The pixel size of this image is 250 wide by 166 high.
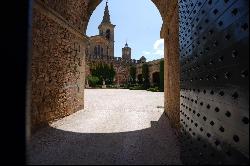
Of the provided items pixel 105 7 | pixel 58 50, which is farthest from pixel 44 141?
pixel 105 7

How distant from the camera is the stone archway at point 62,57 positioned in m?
6.01

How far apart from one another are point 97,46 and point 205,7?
50627mm

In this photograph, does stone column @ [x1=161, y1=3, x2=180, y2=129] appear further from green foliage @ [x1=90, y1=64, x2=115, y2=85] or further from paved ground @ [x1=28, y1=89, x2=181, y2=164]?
green foliage @ [x1=90, y1=64, x2=115, y2=85]

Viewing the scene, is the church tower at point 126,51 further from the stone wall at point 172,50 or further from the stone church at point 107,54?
A: the stone wall at point 172,50

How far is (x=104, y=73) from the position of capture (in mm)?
37688

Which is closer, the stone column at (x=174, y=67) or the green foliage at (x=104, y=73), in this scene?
the stone column at (x=174, y=67)

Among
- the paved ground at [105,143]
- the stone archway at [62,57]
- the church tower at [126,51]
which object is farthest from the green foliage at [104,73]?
the paved ground at [105,143]

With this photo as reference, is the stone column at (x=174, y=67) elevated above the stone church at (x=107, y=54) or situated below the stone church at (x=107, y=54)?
below

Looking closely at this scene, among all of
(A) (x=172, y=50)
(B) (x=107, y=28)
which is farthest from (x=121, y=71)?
(A) (x=172, y=50)

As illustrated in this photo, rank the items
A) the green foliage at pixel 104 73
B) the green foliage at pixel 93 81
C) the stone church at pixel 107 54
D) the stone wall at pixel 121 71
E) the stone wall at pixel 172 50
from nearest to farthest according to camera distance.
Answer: the stone wall at pixel 172 50 → the green foliage at pixel 93 81 → the green foliage at pixel 104 73 → the stone church at pixel 107 54 → the stone wall at pixel 121 71

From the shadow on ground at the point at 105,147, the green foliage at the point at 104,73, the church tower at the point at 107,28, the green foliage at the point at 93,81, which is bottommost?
the shadow on ground at the point at 105,147

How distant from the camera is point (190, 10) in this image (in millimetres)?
3998

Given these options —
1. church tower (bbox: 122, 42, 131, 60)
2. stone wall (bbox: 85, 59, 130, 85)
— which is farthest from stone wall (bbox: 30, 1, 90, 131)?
church tower (bbox: 122, 42, 131, 60)

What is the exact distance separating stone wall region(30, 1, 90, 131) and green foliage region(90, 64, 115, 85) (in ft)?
90.0
